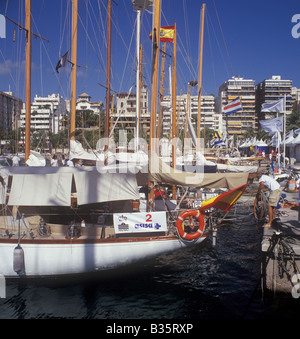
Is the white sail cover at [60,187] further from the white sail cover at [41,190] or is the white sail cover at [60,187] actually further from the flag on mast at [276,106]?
the flag on mast at [276,106]

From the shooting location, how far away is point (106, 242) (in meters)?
8.93

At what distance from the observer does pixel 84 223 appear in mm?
9492

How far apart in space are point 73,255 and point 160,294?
264 cm

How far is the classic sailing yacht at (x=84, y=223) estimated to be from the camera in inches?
348

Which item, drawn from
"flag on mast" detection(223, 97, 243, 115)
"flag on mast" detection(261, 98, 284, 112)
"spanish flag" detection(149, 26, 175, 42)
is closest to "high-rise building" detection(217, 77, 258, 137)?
"flag on mast" detection(261, 98, 284, 112)

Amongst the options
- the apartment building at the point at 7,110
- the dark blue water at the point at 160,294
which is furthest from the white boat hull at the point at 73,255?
the apartment building at the point at 7,110

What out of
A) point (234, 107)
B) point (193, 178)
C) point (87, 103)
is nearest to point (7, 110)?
point (87, 103)

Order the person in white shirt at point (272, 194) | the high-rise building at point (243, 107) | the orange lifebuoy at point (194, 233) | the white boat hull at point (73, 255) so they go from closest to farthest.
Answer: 1. the white boat hull at point (73, 255)
2. the orange lifebuoy at point (194, 233)
3. the person in white shirt at point (272, 194)
4. the high-rise building at point (243, 107)

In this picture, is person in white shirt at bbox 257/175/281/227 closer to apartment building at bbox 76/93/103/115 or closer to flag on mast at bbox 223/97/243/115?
flag on mast at bbox 223/97/243/115
